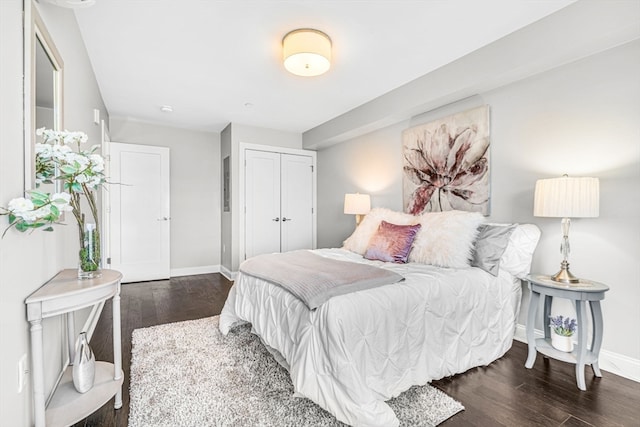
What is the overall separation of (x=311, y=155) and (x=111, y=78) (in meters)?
3.05

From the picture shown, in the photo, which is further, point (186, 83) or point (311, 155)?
point (311, 155)

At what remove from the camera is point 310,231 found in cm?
542

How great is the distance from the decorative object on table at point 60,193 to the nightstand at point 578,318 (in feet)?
8.90

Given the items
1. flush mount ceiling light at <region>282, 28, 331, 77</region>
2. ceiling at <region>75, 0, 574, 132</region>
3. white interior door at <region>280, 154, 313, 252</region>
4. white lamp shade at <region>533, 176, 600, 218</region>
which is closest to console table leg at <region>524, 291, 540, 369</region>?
white lamp shade at <region>533, 176, 600, 218</region>

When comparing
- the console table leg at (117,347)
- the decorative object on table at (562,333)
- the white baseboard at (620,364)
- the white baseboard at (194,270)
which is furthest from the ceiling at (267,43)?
the white baseboard at (194,270)

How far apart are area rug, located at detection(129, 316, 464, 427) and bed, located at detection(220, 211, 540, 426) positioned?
12 centimetres

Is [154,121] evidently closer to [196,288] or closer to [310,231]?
[196,288]

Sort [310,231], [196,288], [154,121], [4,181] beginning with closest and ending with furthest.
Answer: [4,181] → [196,288] → [154,121] → [310,231]

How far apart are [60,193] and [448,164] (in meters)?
3.10

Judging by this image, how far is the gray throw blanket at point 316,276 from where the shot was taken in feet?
5.61

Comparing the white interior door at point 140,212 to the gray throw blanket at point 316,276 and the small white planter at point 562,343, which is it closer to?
the gray throw blanket at point 316,276

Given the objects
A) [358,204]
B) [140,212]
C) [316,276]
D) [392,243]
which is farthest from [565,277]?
[140,212]

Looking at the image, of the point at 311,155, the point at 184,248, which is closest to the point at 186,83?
the point at 311,155

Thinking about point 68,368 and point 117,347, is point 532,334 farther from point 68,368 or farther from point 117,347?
point 68,368
